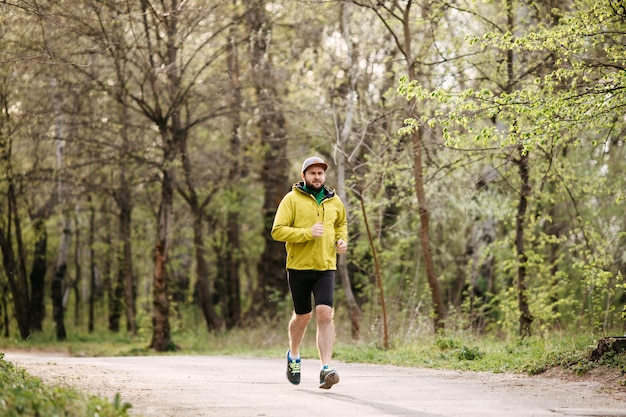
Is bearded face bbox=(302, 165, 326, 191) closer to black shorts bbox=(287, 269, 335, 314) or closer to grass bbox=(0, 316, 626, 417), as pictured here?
black shorts bbox=(287, 269, 335, 314)

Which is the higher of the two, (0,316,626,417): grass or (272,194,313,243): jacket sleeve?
(272,194,313,243): jacket sleeve

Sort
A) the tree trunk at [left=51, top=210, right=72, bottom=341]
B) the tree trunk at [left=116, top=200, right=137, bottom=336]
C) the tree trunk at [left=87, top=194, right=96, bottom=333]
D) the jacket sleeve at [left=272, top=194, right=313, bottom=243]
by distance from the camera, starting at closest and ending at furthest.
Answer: the jacket sleeve at [left=272, top=194, right=313, bottom=243], the tree trunk at [left=51, top=210, right=72, bottom=341], the tree trunk at [left=116, top=200, right=137, bottom=336], the tree trunk at [left=87, top=194, right=96, bottom=333]

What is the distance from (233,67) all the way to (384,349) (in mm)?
12331

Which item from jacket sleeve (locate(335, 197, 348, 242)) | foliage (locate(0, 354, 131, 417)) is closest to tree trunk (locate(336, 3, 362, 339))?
jacket sleeve (locate(335, 197, 348, 242))

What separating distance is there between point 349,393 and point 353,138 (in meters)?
13.5

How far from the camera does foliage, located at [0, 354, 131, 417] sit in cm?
577

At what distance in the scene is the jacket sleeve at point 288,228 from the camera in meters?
8.55

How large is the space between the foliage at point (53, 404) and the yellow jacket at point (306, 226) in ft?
8.95

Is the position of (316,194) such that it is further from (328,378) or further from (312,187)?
(328,378)

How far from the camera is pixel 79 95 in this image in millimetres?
23000

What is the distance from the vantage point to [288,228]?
8.63 meters

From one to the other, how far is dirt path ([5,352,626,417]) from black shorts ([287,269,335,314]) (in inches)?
35.6

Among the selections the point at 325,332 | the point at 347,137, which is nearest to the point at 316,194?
the point at 325,332

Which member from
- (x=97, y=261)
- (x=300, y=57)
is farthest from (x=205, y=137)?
(x=97, y=261)
